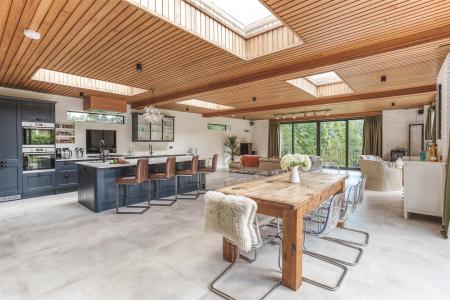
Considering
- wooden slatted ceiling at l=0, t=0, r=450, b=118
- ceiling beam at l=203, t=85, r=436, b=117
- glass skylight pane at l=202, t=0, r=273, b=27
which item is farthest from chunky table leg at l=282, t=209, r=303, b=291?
ceiling beam at l=203, t=85, r=436, b=117

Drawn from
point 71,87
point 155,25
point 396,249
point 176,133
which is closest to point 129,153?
point 176,133

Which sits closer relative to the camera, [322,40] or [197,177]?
[322,40]

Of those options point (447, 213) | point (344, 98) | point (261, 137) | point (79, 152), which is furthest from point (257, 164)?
point (447, 213)

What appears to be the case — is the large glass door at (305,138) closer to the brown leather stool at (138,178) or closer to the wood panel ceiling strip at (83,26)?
the brown leather stool at (138,178)

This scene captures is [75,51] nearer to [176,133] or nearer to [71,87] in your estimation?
[71,87]

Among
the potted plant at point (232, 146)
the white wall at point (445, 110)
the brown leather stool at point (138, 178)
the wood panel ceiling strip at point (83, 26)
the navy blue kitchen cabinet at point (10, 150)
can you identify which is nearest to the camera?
the wood panel ceiling strip at point (83, 26)

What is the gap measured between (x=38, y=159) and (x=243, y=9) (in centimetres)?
573

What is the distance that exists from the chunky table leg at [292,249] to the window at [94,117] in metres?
6.54

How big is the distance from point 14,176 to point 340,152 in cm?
1130

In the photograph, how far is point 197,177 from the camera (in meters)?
6.27

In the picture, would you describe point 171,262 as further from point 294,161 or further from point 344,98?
point 344,98

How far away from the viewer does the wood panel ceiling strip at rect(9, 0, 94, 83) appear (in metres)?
2.36

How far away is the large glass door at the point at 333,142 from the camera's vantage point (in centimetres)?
1055

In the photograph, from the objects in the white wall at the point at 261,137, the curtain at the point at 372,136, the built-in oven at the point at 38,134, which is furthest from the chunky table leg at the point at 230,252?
the white wall at the point at 261,137
